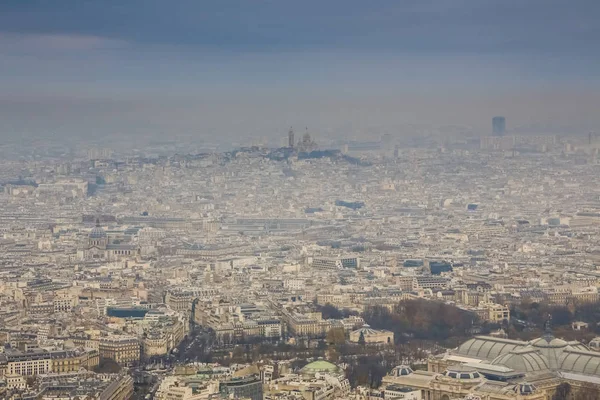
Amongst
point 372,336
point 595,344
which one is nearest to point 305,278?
point 372,336

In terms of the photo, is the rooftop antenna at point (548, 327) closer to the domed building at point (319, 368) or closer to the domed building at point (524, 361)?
the domed building at point (524, 361)

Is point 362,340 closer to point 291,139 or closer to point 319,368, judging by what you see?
point 319,368

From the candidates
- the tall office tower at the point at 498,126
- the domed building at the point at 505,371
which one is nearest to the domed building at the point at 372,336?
the domed building at the point at 505,371

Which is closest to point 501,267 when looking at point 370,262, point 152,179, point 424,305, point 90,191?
point 370,262

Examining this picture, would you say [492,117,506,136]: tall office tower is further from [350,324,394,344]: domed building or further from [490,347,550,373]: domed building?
[490,347,550,373]: domed building

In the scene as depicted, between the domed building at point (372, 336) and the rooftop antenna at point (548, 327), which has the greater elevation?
the rooftop antenna at point (548, 327)

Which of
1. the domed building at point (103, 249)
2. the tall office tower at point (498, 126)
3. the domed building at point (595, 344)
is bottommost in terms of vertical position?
the domed building at point (595, 344)
